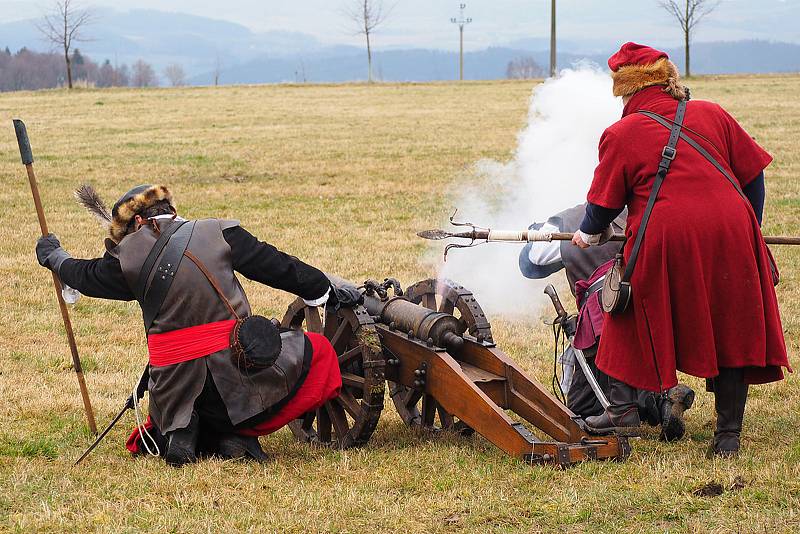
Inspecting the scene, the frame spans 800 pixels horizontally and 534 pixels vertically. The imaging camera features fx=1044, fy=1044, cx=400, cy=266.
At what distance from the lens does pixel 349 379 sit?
508 centimetres

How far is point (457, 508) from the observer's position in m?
4.04

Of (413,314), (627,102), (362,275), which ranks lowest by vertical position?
(362,275)

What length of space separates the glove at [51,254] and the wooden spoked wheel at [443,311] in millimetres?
1783

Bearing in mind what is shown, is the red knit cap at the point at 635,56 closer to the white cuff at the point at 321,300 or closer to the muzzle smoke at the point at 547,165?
the muzzle smoke at the point at 547,165

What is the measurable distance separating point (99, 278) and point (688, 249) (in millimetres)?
2614

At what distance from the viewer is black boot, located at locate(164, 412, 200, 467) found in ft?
15.5

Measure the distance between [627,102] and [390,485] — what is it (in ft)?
6.42

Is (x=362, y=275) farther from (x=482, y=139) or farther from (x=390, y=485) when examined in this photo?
(x=482, y=139)

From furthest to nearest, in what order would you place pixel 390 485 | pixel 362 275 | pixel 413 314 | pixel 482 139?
pixel 482 139, pixel 362 275, pixel 413 314, pixel 390 485

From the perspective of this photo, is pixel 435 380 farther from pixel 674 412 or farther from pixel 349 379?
pixel 674 412

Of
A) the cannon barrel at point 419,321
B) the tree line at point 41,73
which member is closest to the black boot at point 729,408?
the cannon barrel at point 419,321

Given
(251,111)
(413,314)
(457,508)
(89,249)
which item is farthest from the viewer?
(251,111)

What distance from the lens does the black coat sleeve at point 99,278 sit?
476 cm

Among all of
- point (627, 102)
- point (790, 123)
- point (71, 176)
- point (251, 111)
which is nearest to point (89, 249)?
Answer: point (71, 176)
